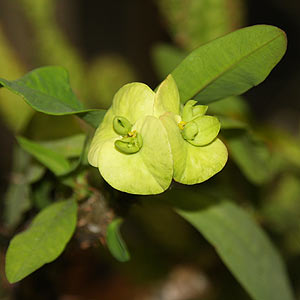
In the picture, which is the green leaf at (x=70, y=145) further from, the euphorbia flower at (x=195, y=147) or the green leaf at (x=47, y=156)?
the euphorbia flower at (x=195, y=147)

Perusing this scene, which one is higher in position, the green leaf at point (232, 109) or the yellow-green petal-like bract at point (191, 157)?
the yellow-green petal-like bract at point (191, 157)

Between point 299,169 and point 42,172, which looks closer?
point 42,172

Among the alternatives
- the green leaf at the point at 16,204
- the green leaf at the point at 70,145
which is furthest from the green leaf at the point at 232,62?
the green leaf at the point at 16,204

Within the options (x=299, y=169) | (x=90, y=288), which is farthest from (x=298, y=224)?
(x=90, y=288)

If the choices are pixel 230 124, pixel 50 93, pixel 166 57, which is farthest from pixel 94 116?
pixel 166 57

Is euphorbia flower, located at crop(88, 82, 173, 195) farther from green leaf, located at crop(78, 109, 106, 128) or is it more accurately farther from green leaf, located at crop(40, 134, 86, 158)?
green leaf, located at crop(40, 134, 86, 158)

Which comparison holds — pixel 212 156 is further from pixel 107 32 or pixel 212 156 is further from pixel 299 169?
pixel 107 32

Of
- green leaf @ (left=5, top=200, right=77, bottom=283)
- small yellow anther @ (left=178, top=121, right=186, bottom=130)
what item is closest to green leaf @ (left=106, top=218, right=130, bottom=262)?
green leaf @ (left=5, top=200, right=77, bottom=283)
